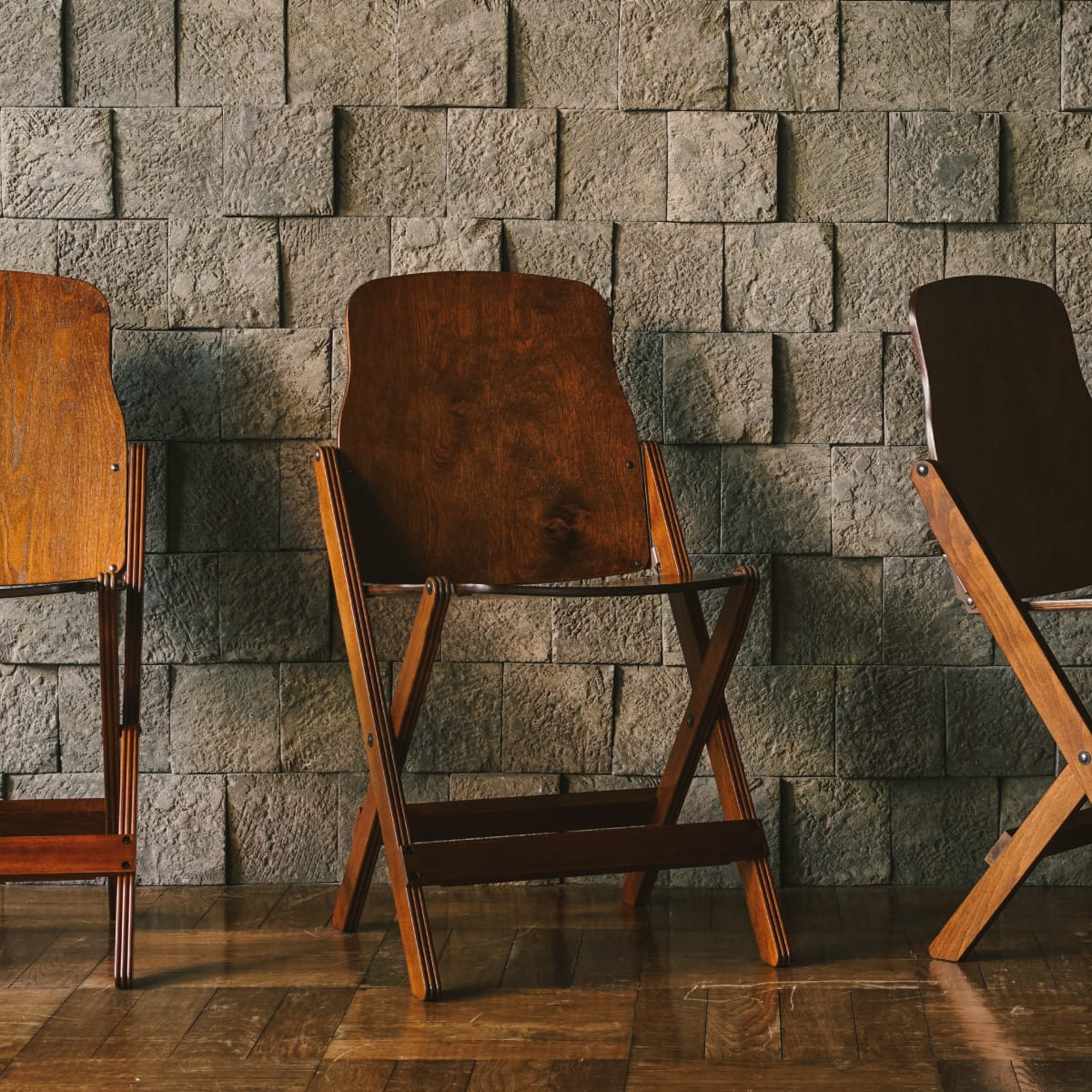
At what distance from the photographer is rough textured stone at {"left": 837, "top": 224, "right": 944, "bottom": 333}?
2641 mm

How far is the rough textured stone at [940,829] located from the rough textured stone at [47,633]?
160 cm

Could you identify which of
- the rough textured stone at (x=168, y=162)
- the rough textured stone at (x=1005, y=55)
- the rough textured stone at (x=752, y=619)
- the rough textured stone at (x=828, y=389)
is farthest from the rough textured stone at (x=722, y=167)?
the rough textured stone at (x=168, y=162)

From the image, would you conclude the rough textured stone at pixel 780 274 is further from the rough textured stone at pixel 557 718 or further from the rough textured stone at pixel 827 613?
the rough textured stone at pixel 557 718

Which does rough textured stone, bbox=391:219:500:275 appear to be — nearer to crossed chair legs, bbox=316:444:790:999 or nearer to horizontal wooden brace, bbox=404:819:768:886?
crossed chair legs, bbox=316:444:790:999

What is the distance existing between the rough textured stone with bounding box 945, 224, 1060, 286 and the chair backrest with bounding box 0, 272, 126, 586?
1.60 meters

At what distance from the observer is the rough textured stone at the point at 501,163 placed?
2.63 meters

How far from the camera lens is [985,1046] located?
183 cm

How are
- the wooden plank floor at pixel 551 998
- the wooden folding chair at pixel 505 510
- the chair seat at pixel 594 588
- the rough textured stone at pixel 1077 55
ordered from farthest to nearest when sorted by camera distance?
1. the rough textured stone at pixel 1077 55
2. the wooden folding chair at pixel 505 510
3. the chair seat at pixel 594 588
4. the wooden plank floor at pixel 551 998

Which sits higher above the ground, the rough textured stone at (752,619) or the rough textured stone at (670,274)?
the rough textured stone at (670,274)

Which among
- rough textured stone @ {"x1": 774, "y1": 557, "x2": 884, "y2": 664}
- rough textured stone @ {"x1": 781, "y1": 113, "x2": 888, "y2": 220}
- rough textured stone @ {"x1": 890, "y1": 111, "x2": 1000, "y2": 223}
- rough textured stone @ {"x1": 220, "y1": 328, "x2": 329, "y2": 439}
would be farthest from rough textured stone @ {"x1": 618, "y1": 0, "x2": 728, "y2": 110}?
rough textured stone @ {"x1": 774, "y1": 557, "x2": 884, "y2": 664}

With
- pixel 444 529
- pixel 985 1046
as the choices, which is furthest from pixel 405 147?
pixel 985 1046

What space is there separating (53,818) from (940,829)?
164 centimetres

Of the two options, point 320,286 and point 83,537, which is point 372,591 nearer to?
point 83,537

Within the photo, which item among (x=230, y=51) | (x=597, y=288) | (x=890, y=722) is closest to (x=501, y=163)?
(x=597, y=288)
